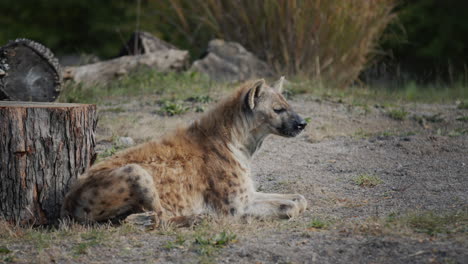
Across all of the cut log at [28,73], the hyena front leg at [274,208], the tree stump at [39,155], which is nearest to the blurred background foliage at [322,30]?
the cut log at [28,73]

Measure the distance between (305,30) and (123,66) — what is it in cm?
265

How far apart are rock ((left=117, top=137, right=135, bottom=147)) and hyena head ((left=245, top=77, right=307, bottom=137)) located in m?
2.03

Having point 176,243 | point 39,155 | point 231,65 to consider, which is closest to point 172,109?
point 231,65

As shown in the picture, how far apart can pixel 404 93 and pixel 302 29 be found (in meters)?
1.70

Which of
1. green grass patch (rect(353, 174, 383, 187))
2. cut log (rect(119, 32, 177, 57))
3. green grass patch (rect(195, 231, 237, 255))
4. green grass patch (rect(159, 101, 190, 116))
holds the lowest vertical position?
green grass patch (rect(195, 231, 237, 255))

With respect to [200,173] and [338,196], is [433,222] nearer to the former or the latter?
[338,196]

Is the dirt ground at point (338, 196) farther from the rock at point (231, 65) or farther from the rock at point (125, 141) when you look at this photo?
the rock at point (231, 65)

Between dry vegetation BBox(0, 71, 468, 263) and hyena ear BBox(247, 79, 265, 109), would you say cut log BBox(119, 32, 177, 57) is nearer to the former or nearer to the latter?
dry vegetation BBox(0, 71, 468, 263)

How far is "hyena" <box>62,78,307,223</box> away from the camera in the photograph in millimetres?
3850

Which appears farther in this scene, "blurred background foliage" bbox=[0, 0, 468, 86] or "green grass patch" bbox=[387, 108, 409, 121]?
"blurred background foliage" bbox=[0, 0, 468, 86]

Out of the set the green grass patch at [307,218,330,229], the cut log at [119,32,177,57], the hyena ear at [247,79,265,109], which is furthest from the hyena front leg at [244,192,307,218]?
the cut log at [119,32,177,57]

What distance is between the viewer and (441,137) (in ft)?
20.9

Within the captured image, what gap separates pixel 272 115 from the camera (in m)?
4.43

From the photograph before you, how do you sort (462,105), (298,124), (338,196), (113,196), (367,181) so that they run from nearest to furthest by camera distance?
(113,196)
(298,124)
(338,196)
(367,181)
(462,105)
